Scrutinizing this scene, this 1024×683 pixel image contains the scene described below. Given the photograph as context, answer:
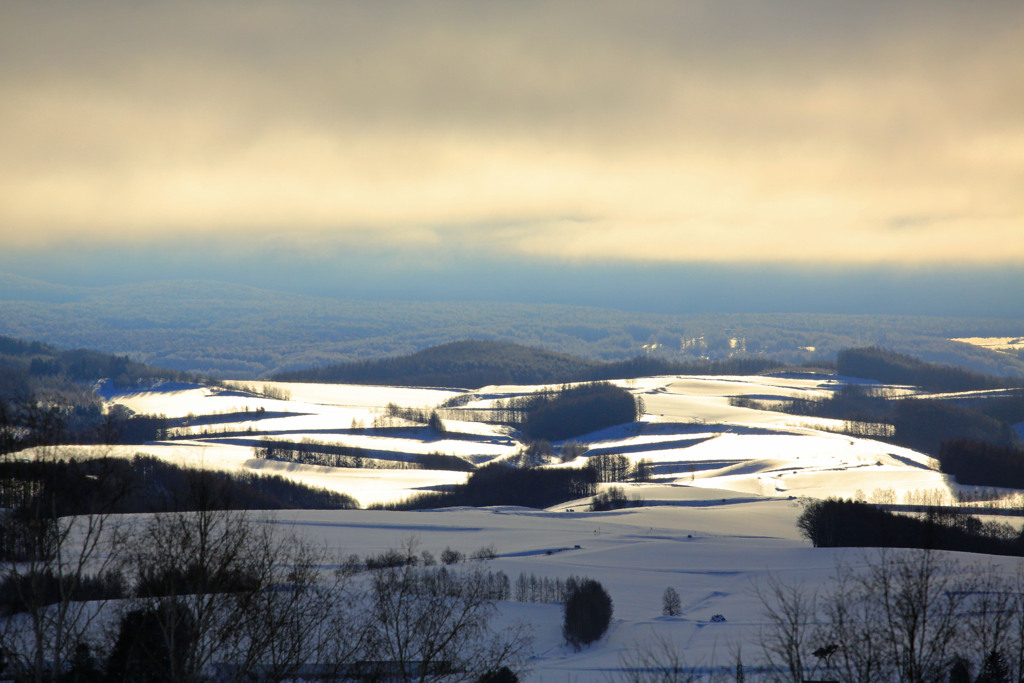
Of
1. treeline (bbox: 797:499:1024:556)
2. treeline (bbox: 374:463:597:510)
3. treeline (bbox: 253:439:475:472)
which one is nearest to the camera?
treeline (bbox: 797:499:1024:556)

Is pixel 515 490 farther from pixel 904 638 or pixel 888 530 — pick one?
pixel 904 638

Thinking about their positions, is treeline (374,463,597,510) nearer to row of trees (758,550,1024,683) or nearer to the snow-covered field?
the snow-covered field

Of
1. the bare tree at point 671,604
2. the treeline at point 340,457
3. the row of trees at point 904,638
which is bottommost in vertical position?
the bare tree at point 671,604

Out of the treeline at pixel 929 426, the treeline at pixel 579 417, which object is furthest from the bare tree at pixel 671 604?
the treeline at pixel 929 426

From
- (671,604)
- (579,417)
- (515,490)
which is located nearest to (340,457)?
(515,490)

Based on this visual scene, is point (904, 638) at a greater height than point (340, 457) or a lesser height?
greater

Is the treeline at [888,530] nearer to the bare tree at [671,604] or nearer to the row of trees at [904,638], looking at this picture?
the bare tree at [671,604]

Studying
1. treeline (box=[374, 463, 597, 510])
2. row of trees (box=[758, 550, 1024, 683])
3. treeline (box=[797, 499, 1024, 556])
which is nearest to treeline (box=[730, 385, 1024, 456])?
treeline (box=[374, 463, 597, 510])
